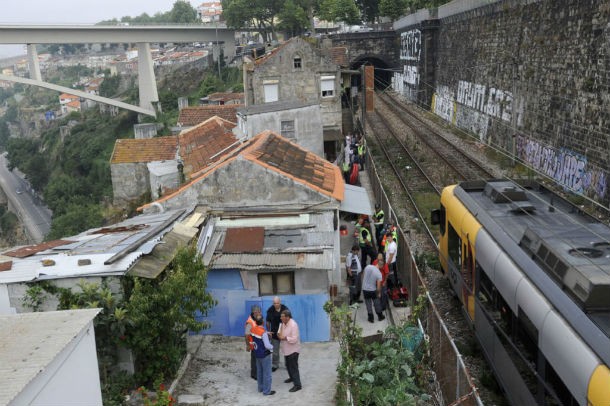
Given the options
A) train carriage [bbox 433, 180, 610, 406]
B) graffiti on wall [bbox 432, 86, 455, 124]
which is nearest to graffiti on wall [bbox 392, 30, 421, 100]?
graffiti on wall [bbox 432, 86, 455, 124]

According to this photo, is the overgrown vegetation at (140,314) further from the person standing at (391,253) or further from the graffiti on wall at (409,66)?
the graffiti on wall at (409,66)

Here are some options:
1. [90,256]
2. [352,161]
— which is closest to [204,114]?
[352,161]

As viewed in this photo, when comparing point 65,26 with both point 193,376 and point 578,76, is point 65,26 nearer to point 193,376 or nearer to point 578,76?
point 578,76

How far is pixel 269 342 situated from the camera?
8922mm

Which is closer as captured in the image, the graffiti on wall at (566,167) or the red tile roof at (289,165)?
the red tile roof at (289,165)

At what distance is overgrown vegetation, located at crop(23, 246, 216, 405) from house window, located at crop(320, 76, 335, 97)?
19.0 m

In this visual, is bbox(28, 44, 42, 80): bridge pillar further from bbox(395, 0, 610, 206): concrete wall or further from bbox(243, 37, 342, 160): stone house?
bbox(243, 37, 342, 160): stone house

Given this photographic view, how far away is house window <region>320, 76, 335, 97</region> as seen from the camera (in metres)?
27.5

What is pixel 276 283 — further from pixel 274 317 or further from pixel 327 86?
pixel 327 86

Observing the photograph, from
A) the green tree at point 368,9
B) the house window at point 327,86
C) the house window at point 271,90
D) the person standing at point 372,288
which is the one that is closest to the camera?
the person standing at point 372,288

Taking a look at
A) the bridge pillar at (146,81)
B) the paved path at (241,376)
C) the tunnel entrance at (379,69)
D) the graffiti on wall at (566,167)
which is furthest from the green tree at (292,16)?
the paved path at (241,376)

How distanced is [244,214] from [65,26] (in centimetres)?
5200

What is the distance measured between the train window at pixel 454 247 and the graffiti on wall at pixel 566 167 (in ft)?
28.0

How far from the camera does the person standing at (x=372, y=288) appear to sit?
11125 mm
